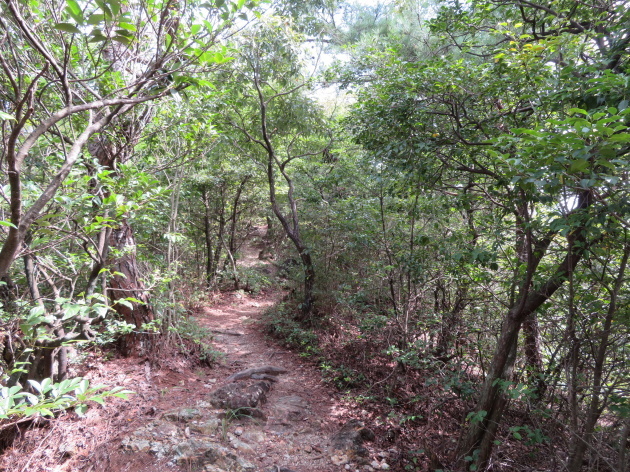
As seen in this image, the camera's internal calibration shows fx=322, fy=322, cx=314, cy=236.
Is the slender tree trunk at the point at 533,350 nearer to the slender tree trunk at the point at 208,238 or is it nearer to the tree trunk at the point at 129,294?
the tree trunk at the point at 129,294

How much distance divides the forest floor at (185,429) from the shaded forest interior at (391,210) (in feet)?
0.89

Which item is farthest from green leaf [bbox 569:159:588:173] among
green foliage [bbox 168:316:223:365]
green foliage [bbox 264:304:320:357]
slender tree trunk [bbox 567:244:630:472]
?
green foliage [bbox 264:304:320:357]

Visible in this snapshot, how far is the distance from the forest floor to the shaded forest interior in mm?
272

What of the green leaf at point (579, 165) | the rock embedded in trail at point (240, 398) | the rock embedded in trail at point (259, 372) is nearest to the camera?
the green leaf at point (579, 165)

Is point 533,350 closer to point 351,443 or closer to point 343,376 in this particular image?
point 351,443

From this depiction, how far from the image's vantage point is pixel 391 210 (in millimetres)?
5754

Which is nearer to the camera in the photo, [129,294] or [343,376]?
[129,294]

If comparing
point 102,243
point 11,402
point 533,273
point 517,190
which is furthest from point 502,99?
point 11,402

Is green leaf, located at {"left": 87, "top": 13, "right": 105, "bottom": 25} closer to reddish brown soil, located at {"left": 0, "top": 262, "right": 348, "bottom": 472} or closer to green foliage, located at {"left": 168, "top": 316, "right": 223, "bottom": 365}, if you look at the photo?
reddish brown soil, located at {"left": 0, "top": 262, "right": 348, "bottom": 472}

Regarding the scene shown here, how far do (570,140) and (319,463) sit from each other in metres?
3.75

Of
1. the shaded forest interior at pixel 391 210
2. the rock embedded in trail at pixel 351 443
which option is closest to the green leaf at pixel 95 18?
the shaded forest interior at pixel 391 210

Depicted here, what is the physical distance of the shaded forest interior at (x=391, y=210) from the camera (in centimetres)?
178

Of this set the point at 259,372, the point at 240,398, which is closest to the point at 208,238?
the point at 259,372

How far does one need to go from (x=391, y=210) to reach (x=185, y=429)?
4.39 metres
